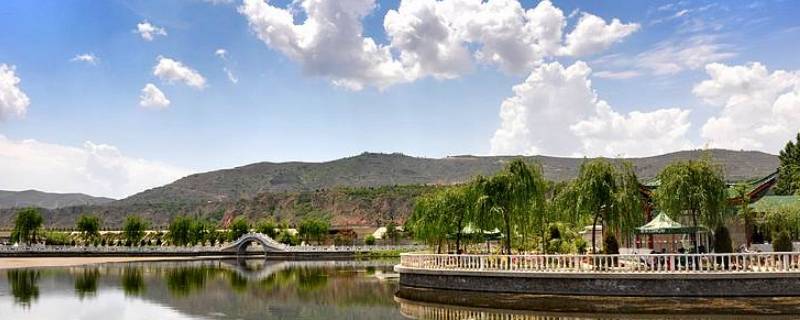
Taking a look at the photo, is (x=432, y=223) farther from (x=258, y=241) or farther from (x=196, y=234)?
(x=196, y=234)

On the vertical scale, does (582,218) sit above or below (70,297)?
above

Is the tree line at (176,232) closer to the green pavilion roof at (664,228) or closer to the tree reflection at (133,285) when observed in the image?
the tree reflection at (133,285)

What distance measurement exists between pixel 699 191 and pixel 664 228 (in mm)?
2330

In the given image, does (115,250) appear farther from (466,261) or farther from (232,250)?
(466,261)

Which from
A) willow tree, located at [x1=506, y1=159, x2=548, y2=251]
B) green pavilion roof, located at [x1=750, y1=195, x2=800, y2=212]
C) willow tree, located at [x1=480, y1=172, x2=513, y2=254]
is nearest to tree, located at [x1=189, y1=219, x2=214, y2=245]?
willow tree, located at [x1=480, y1=172, x2=513, y2=254]

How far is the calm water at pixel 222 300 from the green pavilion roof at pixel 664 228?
6.60m

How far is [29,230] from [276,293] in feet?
302

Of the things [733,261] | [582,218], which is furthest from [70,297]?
[733,261]

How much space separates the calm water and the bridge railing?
3.09 meters

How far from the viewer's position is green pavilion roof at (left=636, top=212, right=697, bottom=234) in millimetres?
30922

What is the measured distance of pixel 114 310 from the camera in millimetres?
30703

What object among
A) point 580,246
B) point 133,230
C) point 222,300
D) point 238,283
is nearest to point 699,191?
point 580,246

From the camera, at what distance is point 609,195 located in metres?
32.7

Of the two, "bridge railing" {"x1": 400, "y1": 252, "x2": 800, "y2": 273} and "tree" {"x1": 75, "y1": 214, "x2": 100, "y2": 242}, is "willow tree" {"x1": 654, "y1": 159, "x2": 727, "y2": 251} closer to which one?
"bridge railing" {"x1": 400, "y1": 252, "x2": 800, "y2": 273}
